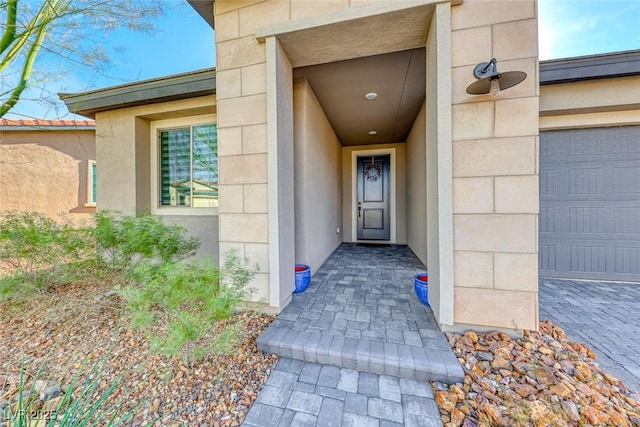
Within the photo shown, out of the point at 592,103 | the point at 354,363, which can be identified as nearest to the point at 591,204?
the point at 592,103

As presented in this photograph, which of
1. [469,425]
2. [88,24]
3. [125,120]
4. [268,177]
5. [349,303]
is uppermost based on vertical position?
[88,24]

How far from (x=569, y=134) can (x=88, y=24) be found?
20.5 ft

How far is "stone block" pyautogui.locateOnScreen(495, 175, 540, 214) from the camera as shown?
1814 millimetres

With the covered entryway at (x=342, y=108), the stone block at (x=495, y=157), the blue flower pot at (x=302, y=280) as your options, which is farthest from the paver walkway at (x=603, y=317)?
the blue flower pot at (x=302, y=280)

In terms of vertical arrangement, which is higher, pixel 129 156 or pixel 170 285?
pixel 129 156

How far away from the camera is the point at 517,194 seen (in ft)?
6.04

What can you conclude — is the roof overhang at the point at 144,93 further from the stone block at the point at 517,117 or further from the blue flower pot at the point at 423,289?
the blue flower pot at the point at 423,289

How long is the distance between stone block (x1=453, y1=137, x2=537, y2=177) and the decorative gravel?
6.91 ft

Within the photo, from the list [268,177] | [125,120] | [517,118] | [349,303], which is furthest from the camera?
[125,120]

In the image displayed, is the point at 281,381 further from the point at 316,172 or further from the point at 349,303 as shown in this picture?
the point at 316,172

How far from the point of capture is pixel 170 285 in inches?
67.1

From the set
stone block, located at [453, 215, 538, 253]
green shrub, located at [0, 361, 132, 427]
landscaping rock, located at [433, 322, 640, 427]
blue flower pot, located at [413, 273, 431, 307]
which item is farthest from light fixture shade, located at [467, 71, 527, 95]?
green shrub, located at [0, 361, 132, 427]

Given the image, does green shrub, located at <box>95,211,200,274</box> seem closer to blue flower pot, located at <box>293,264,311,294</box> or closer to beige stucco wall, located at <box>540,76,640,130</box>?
blue flower pot, located at <box>293,264,311,294</box>

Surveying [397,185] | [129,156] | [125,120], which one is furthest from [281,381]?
[397,185]
